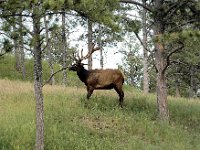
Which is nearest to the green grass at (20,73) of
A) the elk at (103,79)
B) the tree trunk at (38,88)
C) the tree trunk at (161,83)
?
the elk at (103,79)

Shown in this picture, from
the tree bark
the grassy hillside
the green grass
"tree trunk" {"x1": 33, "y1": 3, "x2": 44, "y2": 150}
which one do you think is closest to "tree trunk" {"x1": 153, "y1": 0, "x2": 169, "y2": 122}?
the tree bark

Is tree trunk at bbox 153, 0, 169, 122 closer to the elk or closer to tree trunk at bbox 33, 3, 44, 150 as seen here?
the elk

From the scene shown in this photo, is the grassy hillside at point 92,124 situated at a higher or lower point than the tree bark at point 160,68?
lower

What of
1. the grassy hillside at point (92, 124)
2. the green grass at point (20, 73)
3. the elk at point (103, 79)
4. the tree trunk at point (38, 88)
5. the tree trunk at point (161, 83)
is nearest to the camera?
the tree trunk at point (38, 88)

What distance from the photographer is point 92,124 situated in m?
15.1

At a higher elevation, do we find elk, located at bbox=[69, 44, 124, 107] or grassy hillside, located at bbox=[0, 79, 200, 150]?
elk, located at bbox=[69, 44, 124, 107]

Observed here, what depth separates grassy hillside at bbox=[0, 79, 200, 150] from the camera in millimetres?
13336

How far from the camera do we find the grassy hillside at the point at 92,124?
13336 millimetres

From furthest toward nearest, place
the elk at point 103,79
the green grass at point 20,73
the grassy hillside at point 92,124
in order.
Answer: the green grass at point 20,73
the elk at point 103,79
the grassy hillside at point 92,124

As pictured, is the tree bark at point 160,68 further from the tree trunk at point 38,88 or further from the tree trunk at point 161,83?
the tree trunk at point 38,88

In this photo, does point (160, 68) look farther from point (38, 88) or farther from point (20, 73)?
point (20, 73)

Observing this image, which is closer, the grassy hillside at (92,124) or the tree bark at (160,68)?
the grassy hillside at (92,124)

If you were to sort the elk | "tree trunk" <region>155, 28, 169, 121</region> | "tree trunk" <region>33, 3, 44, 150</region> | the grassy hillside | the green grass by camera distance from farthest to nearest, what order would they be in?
the green grass < the elk < "tree trunk" <region>155, 28, 169, 121</region> < the grassy hillside < "tree trunk" <region>33, 3, 44, 150</region>

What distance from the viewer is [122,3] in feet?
58.9
